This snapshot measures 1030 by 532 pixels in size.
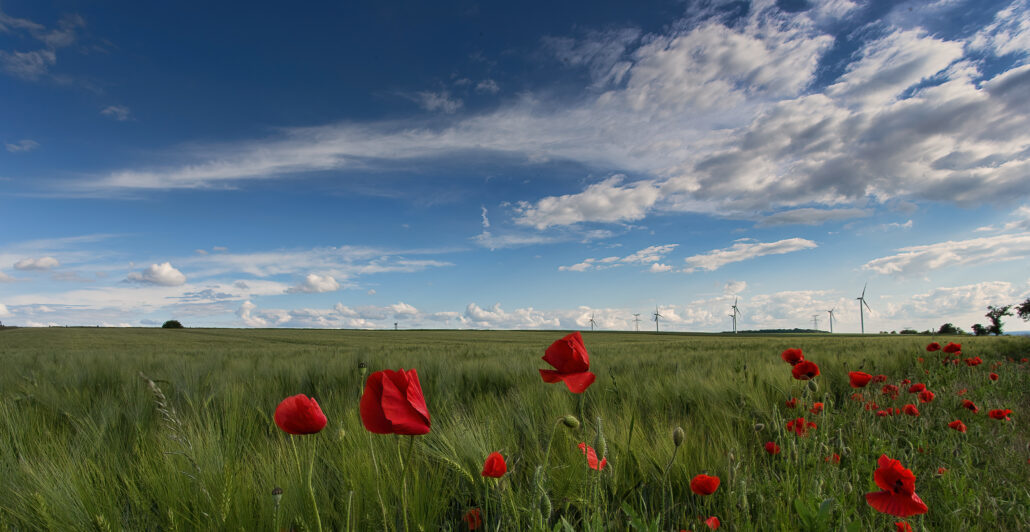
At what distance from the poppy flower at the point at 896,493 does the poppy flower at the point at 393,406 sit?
118 cm

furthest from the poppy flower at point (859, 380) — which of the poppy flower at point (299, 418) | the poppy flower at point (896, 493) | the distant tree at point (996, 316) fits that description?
the distant tree at point (996, 316)

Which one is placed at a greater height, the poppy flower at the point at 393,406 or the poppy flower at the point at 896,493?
the poppy flower at the point at 393,406

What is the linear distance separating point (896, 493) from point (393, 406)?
1372 mm

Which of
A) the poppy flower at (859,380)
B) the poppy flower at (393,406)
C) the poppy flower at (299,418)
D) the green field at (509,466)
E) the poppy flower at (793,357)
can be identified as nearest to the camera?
the poppy flower at (393,406)

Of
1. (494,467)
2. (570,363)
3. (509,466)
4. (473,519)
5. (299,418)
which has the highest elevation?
(570,363)

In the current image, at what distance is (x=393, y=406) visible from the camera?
92cm

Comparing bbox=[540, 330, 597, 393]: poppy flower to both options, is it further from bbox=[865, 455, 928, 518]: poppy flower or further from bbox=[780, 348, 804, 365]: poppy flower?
bbox=[780, 348, 804, 365]: poppy flower

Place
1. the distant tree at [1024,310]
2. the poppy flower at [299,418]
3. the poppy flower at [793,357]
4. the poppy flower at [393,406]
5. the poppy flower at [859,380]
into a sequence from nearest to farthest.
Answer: the poppy flower at [393,406] < the poppy flower at [299,418] < the poppy flower at [859,380] < the poppy flower at [793,357] < the distant tree at [1024,310]

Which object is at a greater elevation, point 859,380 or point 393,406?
point 393,406

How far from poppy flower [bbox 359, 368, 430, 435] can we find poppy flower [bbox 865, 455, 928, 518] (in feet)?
3.89

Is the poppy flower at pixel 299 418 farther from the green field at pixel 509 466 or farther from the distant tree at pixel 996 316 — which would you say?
the distant tree at pixel 996 316

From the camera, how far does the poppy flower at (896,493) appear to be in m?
1.17

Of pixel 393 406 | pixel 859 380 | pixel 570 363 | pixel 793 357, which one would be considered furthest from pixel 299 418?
pixel 859 380

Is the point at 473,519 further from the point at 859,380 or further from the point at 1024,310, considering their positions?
the point at 1024,310
